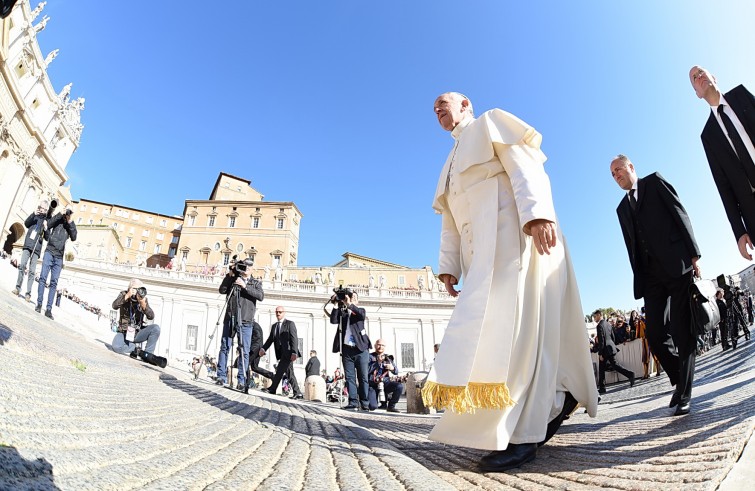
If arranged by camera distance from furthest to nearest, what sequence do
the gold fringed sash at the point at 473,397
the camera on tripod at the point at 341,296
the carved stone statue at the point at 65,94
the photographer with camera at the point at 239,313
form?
the carved stone statue at the point at 65,94, the camera on tripod at the point at 341,296, the photographer with camera at the point at 239,313, the gold fringed sash at the point at 473,397

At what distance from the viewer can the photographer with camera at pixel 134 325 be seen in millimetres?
8438

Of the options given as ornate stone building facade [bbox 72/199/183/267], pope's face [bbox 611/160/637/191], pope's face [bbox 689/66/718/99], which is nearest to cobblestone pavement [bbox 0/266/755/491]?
pope's face [bbox 611/160/637/191]

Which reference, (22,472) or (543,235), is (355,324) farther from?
(22,472)

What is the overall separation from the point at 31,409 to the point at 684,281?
4567mm

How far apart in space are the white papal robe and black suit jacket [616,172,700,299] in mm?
1512

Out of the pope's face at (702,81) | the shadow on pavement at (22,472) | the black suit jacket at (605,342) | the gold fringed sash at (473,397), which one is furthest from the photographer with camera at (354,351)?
the shadow on pavement at (22,472)

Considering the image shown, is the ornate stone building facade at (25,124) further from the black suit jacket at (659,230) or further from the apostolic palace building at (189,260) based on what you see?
the black suit jacket at (659,230)

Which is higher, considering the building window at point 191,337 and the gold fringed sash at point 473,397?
the building window at point 191,337

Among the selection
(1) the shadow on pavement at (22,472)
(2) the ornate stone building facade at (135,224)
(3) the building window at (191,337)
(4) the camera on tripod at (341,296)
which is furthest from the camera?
(2) the ornate stone building facade at (135,224)

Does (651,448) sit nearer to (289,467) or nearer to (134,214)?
(289,467)

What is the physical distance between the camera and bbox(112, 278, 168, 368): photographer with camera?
8.44 meters

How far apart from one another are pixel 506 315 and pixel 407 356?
39328 millimetres

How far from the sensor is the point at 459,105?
339 cm

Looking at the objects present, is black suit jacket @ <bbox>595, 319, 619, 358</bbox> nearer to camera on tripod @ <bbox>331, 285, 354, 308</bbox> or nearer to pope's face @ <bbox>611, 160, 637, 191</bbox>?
camera on tripod @ <bbox>331, 285, 354, 308</bbox>
